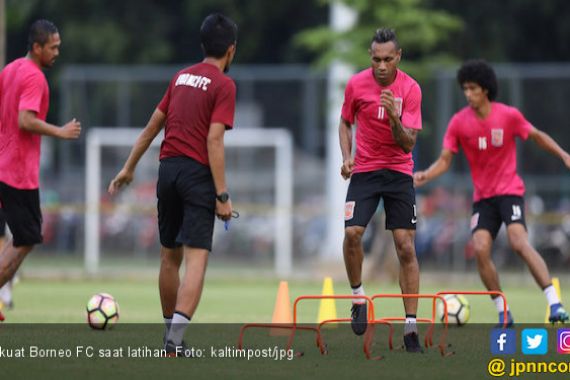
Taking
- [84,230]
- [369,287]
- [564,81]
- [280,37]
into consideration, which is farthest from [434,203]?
[280,37]

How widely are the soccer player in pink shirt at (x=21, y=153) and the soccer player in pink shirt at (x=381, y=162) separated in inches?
105

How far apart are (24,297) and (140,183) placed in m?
11.2

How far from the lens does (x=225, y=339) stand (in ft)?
36.8

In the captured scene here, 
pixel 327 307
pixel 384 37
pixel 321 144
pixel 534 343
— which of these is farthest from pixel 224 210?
pixel 321 144

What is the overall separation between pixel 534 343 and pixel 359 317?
58.6 inches

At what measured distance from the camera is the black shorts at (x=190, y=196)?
9.76 m

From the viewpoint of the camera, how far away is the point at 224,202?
966 cm

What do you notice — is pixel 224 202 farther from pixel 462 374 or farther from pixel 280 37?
pixel 280 37

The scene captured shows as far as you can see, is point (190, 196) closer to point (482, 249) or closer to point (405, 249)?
point (405, 249)

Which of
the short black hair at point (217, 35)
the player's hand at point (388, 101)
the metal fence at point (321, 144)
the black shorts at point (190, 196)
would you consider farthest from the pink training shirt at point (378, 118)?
the metal fence at point (321, 144)

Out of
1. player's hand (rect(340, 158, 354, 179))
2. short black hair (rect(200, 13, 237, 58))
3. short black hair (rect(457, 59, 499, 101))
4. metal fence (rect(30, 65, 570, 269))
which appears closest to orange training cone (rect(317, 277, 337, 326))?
player's hand (rect(340, 158, 354, 179))

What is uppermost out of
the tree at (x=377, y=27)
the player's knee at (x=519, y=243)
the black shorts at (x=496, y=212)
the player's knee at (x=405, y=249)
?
the tree at (x=377, y=27)

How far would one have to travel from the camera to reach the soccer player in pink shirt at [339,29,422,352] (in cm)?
1086

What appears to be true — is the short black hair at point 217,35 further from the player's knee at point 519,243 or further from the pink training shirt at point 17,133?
the player's knee at point 519,243
